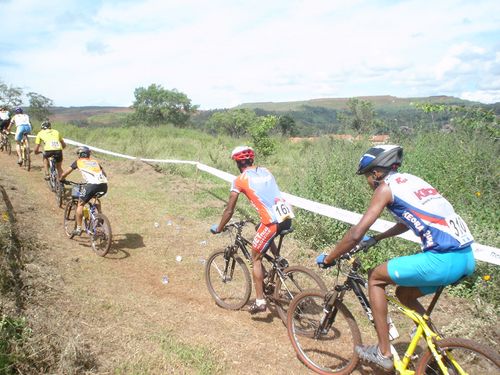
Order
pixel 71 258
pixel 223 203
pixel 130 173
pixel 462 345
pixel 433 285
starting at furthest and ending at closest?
pixel 130 173 → pixel 223 203 → pixel 71 258 → pixel 433 285 → pixel 462 345

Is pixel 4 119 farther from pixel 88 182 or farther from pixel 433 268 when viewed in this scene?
pixel 433 268

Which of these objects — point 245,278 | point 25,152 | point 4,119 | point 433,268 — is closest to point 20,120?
point 25,152

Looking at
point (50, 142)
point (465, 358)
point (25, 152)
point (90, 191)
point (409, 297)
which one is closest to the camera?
point (465, 358)

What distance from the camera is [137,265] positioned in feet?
23.2

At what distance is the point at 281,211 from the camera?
4816 mm

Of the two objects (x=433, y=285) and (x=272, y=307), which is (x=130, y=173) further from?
(x=433, y=285)

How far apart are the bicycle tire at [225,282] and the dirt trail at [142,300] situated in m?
0.15

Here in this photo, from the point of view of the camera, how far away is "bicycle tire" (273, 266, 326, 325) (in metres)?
4.69

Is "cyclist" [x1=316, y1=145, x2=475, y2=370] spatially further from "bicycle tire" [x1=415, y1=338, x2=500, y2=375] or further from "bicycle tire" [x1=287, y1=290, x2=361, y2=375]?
"bicycle tire" [x1=287, y1=290, x2=361, y2=375]

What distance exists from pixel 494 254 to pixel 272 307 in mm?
2951

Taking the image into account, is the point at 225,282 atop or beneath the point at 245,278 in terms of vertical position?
beneath

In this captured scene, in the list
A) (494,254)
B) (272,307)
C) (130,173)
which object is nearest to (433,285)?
(494,254)

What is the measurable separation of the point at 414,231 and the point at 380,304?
727 millimetres

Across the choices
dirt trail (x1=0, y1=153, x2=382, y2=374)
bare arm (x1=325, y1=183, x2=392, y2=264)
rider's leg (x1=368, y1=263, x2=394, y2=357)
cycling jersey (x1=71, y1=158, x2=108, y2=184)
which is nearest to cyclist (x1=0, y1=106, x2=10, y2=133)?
dirt trail (x1=0, y1=153, x2=382, y2=374)
